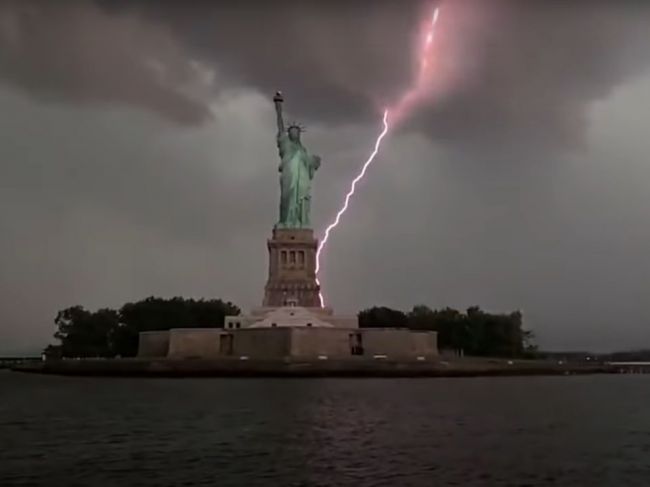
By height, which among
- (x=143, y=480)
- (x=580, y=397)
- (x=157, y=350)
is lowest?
(x=143, y=480)

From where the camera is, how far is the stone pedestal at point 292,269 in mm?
73375

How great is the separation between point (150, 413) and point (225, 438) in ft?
27.1

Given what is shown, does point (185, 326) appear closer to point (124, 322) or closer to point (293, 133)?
point (124, 322)

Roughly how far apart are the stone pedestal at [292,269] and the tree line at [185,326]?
1686 centimetres

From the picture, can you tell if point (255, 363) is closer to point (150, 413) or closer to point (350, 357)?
point (350, 357)

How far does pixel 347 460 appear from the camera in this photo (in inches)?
797

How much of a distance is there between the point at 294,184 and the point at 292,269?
7.31m

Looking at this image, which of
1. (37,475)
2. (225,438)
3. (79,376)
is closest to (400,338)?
(79,376)

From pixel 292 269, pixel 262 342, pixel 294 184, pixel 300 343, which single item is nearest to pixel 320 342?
pixel 300 343

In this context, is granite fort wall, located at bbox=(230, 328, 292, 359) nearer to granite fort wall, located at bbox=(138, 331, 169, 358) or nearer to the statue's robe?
granite fort wall, located at bbox=(138, 331, 169, 358)

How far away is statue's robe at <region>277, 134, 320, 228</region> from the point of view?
7638cm

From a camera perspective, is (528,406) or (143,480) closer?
(143,480)

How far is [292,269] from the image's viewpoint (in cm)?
7431

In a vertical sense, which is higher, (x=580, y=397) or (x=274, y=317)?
(x=274, y=317)
